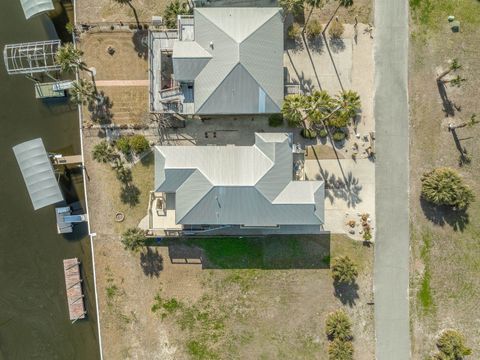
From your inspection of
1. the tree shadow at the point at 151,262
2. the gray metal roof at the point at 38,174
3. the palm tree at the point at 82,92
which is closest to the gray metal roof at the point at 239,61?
the palm tree at the point at 82,92

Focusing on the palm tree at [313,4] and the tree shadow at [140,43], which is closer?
the palm tree at [313,4]

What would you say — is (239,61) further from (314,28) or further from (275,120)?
(314,28)

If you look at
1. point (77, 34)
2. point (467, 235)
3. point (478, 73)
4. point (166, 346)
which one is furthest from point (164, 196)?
point (478, 73)

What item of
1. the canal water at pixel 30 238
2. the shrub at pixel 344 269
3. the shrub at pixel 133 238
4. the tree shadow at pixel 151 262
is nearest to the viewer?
the shrub at pixel 133 238

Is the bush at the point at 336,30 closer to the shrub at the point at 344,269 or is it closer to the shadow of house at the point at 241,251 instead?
the shadow of house at the point at 241,251

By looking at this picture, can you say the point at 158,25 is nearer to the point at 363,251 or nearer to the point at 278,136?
the point at 278,136

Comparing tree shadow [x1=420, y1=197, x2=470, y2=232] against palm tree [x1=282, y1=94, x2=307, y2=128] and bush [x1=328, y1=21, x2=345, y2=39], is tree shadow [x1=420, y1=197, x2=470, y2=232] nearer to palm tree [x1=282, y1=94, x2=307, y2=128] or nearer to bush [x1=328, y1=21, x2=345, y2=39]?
palm tree [x1=282, y1=94, x2=307, y2=128]
